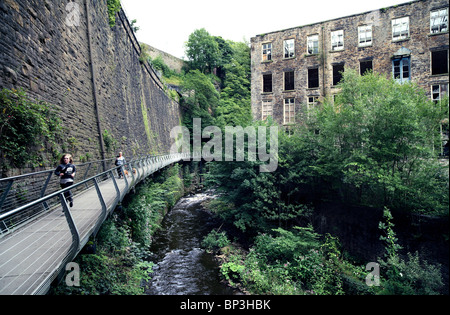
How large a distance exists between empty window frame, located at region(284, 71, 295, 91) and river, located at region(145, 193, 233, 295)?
1384 cm

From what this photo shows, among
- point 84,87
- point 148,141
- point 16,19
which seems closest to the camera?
point 16,19

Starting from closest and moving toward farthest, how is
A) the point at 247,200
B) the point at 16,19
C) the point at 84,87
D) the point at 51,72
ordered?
the point at 16,19 < the point at 51,72 < the point at 84,87 < the point at 247,200

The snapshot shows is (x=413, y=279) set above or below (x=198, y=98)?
below

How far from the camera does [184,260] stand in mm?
9312

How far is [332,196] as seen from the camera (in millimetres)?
11367

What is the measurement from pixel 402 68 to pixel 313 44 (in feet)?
23.4

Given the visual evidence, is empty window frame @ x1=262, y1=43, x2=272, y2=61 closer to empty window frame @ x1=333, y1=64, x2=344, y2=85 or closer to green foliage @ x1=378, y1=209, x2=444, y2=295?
empty window frame @ x1=333, y1=64, x2=344, y2=85

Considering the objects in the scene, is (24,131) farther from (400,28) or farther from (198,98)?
(198,98)

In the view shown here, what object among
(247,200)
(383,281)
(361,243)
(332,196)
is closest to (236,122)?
(247,200)

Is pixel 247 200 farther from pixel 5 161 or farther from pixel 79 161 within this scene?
pixel 5 161

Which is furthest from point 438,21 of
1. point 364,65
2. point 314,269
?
point 314,269

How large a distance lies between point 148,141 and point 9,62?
1442cm

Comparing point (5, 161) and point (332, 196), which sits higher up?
point (5, 161)

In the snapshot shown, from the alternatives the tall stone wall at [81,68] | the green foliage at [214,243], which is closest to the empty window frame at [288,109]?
the tall stone wall at [81,68]
